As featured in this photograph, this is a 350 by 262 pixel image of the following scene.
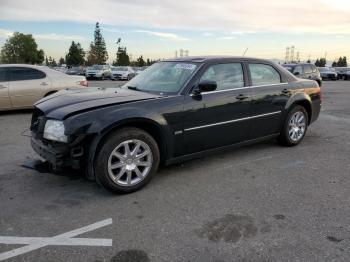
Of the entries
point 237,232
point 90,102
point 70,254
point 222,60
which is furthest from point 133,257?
point 222,60

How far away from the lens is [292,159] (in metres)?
5.92

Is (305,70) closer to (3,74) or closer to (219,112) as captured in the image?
(3,74)

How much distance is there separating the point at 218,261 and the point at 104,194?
186 centimetres

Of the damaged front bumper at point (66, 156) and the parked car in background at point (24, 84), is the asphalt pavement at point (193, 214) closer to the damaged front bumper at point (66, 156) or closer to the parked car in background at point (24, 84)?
the damaged front bumper at point (66, 156)

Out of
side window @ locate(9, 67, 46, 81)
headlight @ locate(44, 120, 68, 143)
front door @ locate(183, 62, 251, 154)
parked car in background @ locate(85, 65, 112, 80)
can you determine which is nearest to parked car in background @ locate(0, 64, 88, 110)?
side window @ locate(9, 67, 46, 81)

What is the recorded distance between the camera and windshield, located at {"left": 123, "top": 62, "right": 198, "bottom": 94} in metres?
5.11

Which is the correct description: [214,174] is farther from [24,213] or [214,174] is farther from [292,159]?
[24,213]

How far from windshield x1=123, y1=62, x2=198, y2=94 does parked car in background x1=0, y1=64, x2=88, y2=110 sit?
18.2 ft

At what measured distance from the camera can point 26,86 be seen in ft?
33.9

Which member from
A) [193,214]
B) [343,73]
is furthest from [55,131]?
[343,73]

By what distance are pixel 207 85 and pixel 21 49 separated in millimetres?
125256

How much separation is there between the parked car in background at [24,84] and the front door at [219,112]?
6.62m

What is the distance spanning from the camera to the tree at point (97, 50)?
82250 millimetres

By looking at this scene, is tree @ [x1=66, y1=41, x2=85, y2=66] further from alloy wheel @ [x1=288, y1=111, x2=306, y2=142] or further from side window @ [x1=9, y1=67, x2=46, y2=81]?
alloy wheel @ [x1=288, y1=111, x2=306, y2=142]
